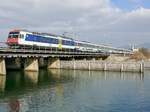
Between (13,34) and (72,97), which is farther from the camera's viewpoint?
(13,34)

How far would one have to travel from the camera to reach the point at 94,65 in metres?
94.0

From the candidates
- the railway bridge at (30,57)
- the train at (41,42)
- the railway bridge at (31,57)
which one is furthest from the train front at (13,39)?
the railway bridge at (30,57)

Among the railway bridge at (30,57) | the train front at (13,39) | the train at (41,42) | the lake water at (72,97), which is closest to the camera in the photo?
the lake water at (72,97)

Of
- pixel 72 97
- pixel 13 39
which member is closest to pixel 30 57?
pixel 13 39

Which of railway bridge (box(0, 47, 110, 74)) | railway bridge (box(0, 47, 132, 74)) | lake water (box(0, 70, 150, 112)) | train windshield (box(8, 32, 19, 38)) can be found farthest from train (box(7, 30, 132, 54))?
lake water (box(0, 70, 150, 112))

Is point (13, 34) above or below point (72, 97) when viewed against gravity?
above

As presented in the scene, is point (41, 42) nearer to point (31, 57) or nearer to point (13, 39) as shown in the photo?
point (31, 57)

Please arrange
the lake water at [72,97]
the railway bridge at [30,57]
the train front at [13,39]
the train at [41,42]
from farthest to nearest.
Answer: the train at [41,42]
the train front at [13,39]
the railway bridge at [30,57]
the lake water at [72,97]

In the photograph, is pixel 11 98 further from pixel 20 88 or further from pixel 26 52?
pixel 26 52

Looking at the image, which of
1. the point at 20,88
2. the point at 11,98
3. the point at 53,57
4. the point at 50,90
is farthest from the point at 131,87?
the point at 53,57

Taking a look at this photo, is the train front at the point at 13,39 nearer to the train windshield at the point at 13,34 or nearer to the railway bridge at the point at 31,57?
the train windshield at the point at 13,34

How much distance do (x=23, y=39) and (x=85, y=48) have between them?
155 feet

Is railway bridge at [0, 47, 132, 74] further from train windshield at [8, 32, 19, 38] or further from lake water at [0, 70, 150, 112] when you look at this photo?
lake water at [0, 70, 150, 112]

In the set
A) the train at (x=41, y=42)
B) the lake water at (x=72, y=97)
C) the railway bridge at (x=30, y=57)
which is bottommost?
the lake water at (x=72, y=97)
